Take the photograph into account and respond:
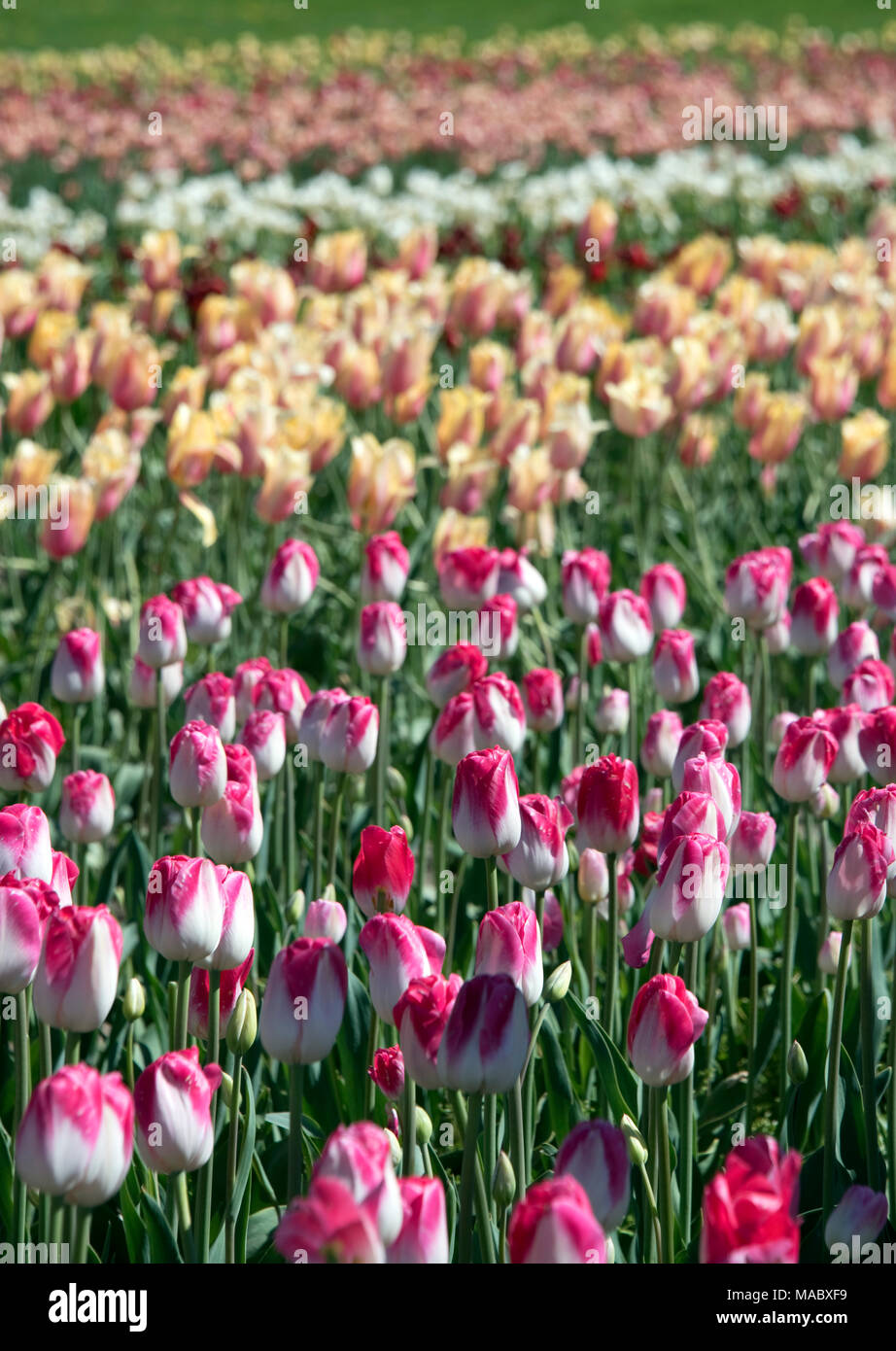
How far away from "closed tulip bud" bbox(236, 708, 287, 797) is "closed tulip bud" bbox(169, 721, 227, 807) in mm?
278

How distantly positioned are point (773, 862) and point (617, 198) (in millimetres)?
7645

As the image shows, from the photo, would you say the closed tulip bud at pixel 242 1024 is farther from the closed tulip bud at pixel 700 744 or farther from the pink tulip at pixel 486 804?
the closed tulip bud at pixel 700 744

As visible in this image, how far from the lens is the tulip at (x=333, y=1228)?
1.12 meters

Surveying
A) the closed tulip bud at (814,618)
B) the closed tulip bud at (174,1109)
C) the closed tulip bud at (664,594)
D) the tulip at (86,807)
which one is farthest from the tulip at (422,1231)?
the closed tulip bud at (664,594)

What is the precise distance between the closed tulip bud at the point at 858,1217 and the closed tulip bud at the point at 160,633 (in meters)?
1.61

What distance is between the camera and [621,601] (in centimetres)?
289

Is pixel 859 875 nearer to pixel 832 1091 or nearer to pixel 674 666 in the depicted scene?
pixel 832 1091

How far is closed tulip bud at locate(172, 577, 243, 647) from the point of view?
308 centimetres

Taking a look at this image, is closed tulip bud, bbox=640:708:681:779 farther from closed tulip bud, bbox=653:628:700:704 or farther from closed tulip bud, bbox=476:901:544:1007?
closed tulip bud, bbox=476:901:544:1007

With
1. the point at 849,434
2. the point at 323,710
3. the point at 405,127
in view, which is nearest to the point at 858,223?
the point at 405,127

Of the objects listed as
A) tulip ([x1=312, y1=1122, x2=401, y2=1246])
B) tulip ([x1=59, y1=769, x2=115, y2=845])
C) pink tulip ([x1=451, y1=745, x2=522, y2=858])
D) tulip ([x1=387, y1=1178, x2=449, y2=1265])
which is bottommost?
tulip ([x1=387, y1=1178, x2=449, y2=1265])

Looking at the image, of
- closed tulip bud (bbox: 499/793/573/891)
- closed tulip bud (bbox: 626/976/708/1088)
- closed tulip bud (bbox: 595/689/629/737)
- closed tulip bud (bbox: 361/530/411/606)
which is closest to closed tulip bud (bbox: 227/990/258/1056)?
closed tulip bud (bbox: 499/793/573/891)

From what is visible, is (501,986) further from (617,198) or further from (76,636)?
(617,198)

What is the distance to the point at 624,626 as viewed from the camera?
2906mm
